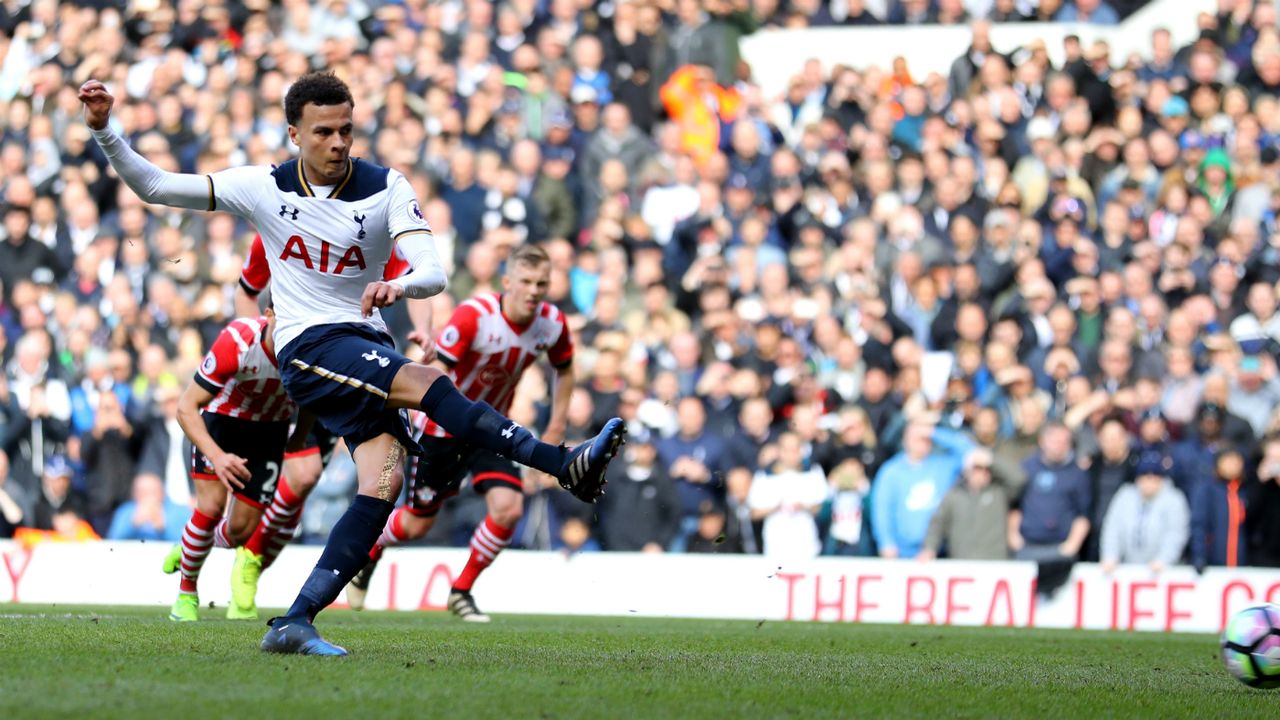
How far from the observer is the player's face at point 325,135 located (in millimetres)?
8125

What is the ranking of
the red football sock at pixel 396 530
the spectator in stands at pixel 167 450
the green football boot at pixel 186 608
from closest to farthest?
the green football boot at pixel 186 608 → the red football sock at pixel 396 530 → the spectator in stands at pixel 167 450

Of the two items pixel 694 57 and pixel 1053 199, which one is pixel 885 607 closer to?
pixel 1053 199

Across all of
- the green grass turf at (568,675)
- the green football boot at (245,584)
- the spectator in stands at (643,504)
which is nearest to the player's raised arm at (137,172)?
the green grass turf at (568,675)

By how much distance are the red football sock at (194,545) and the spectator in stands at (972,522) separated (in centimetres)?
650

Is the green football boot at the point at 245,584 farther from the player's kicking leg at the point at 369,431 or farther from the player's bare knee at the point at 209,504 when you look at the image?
the player's kicking leg at the point at 369,431

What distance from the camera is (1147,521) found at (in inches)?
607

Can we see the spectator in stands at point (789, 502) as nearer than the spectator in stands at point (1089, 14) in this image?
Yes

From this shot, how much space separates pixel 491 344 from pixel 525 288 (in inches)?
17.5

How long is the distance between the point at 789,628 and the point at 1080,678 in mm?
4481

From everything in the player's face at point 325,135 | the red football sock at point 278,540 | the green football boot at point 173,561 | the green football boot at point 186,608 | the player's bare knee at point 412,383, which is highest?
the player's face at point 325,135

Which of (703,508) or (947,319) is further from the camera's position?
(947,319)

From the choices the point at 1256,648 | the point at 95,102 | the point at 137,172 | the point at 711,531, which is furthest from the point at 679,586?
the point at 95,102

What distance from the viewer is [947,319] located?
17.4m

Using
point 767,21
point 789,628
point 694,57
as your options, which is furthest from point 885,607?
point 767,21
